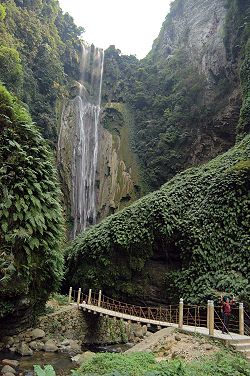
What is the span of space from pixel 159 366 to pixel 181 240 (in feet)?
29.3

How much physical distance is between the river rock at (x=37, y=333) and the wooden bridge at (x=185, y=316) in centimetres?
209

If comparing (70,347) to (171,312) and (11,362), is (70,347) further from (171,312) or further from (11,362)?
(171,312)

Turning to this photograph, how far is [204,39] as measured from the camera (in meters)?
30.8

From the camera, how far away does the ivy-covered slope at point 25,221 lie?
34.3ft

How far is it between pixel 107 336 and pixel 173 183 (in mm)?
8393

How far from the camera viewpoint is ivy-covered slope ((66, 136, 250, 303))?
13594 mm

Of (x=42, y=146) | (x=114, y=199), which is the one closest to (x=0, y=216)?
(x=42, y=146)

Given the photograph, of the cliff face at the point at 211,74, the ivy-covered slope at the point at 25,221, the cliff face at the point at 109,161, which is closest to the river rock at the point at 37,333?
the ivy-covered slope at the point at 25,221

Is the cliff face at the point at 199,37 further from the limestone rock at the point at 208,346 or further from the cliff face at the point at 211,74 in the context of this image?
the limestone rock at the point at 208,346

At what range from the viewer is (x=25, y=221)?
35.6 feet

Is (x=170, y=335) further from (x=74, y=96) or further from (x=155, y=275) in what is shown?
(x=74, y=96)

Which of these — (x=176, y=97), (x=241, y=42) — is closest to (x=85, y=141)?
(x=176, y=97)

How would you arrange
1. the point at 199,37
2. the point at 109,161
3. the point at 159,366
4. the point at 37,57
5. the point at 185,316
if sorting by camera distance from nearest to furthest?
the point at 159,366 < the point at 185,316 < the point at 109,161 < the point at 37,57 < the point at 199,37

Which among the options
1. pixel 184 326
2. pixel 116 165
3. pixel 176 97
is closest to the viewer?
pixel 184 326
